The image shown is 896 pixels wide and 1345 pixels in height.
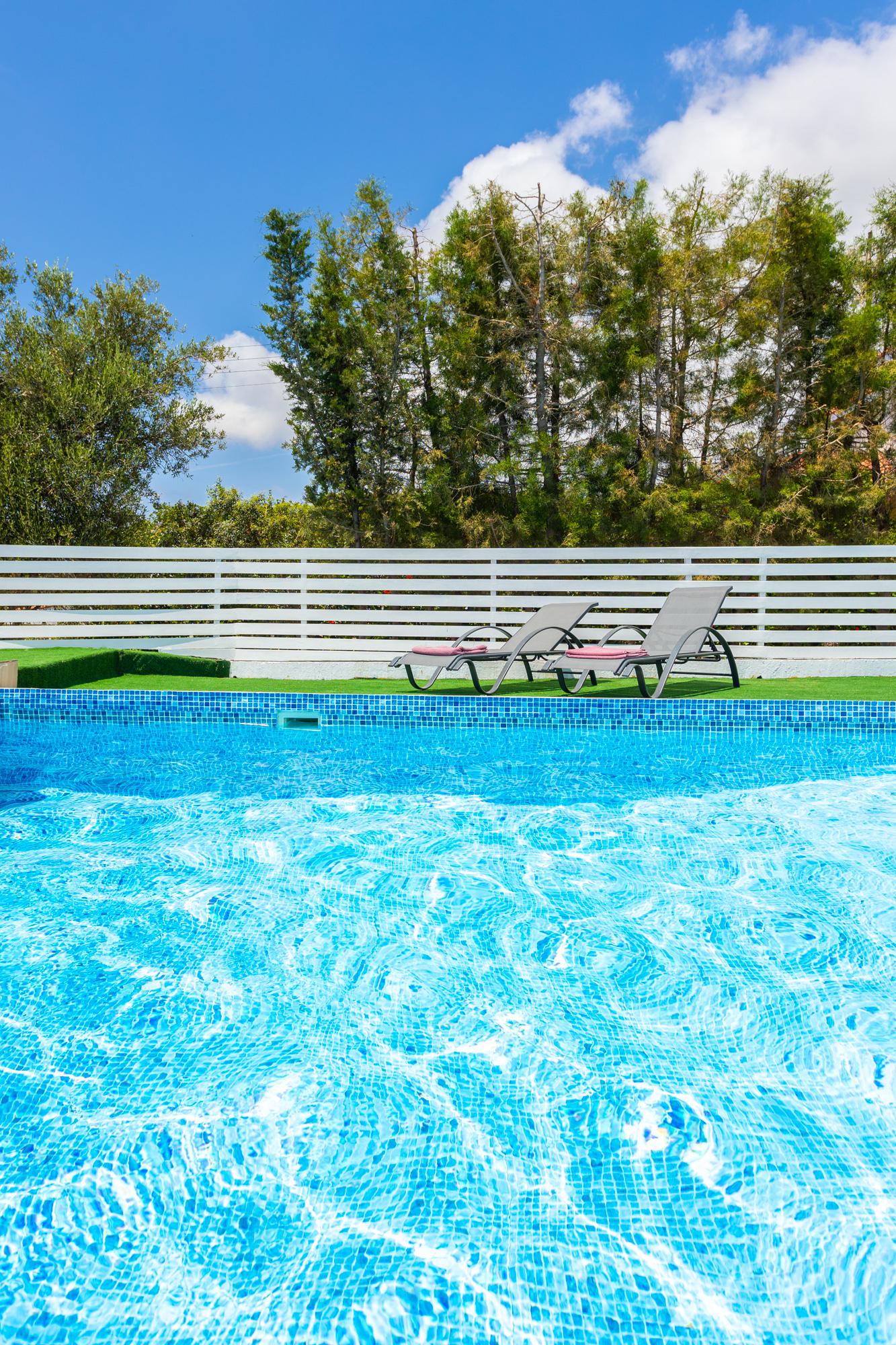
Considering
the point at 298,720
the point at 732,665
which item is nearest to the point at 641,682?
the point at 732,665

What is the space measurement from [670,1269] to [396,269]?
13.8 metres

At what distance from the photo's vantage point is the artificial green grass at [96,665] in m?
7.12

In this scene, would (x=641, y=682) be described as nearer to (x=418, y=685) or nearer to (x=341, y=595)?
(x=418, y=685)

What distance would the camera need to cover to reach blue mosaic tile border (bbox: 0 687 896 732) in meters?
5.91

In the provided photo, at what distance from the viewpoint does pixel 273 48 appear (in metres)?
12.9

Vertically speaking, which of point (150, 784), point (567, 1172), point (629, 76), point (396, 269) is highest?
point (629, 76)

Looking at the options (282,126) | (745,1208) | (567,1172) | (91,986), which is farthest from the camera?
(282,126)

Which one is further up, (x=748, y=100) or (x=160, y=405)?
(x=748, y=100)

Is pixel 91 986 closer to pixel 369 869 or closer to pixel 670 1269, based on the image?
pixel 369 869

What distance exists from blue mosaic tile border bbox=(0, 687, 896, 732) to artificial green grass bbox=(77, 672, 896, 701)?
0.55 feet

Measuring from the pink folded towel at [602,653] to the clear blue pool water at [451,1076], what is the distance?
178 cm

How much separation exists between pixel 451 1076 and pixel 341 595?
8139mm

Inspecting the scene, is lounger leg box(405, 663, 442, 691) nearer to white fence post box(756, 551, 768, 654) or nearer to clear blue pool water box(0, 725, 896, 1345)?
clear blue pool water box(0, 725, 896, 1345)

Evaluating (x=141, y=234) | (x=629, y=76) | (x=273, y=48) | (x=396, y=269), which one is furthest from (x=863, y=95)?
(x=141, y=234)
